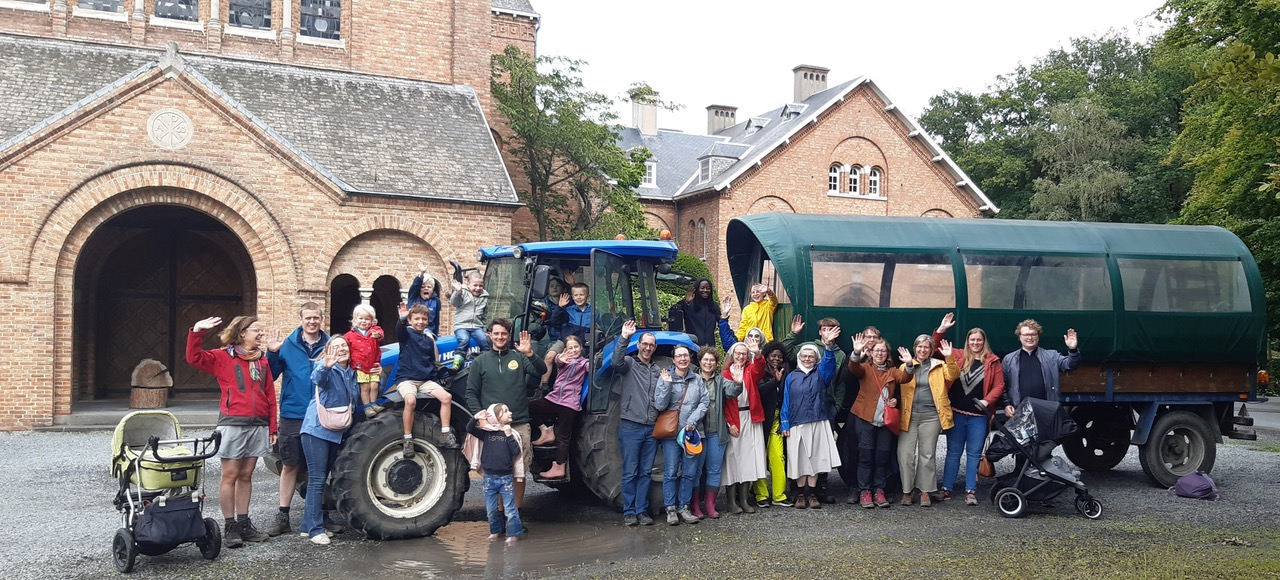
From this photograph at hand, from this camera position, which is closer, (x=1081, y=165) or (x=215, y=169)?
(x=215, y=169)

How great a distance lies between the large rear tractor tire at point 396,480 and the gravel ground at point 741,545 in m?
0.17

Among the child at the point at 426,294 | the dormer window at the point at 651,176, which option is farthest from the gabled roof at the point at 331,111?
the dormer window at the point at 651,176

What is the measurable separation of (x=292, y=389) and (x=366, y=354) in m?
0.69

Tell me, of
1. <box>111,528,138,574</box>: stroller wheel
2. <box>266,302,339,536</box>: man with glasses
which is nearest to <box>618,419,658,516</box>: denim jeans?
<box>266,302,339,536</box>: man with glasses

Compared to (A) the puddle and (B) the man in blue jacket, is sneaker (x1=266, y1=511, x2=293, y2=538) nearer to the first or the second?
(B) the man in blue jacket

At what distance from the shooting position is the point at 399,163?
18938 millimetres

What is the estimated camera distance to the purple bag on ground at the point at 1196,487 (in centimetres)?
1056

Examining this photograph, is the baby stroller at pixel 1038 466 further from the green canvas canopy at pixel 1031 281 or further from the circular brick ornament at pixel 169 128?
the circular brick ornament at pixel 169 128

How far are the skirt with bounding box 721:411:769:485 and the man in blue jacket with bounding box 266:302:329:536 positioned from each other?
375 centimetres

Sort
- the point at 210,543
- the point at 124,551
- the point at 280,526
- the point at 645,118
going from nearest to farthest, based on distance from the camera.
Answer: the point at 124,551
the point at 210,543
the point at 280,526
the point at 645,118

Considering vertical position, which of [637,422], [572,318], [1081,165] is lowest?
[637,422]

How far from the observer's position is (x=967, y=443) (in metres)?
9.98

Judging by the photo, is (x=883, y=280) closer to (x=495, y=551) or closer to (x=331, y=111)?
(x=495, y=551)

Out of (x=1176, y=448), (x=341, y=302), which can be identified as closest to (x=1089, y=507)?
(x=1176, y=448)
